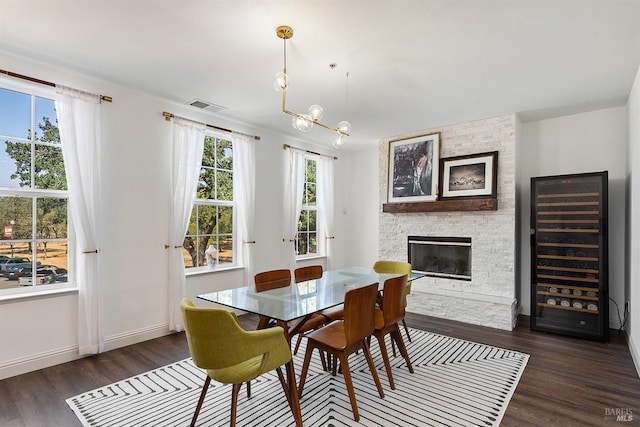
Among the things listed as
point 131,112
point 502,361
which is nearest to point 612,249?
point 502,361

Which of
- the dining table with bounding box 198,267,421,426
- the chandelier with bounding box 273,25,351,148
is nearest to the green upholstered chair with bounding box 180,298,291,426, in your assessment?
the dining table with bounding box 198,267,421,426

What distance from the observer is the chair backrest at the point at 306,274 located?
3408 millimetres

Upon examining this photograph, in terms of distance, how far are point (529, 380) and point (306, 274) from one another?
2.16 m

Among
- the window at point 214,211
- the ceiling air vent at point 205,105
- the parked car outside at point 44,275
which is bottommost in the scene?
the parked car outside at point 44,275

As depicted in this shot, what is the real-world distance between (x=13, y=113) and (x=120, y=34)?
1401 mm

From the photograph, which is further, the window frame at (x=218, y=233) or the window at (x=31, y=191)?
the window frame at (x=218, y=233)

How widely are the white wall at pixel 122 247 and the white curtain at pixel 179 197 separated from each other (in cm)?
8

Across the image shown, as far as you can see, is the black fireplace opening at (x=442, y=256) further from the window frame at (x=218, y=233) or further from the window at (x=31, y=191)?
the window at (x=31, y=191)

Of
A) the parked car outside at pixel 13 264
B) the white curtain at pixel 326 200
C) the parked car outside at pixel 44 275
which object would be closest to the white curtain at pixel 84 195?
the parked car outside at pixel 44 275

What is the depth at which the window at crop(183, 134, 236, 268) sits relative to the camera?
4312 millimetres

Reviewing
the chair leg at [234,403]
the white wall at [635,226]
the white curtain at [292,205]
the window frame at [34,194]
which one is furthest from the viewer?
the white curtain at [292,205]

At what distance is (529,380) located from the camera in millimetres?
2797

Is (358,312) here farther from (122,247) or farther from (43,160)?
(43,160)

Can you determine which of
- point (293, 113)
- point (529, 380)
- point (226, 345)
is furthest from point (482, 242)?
point (226, 345)
